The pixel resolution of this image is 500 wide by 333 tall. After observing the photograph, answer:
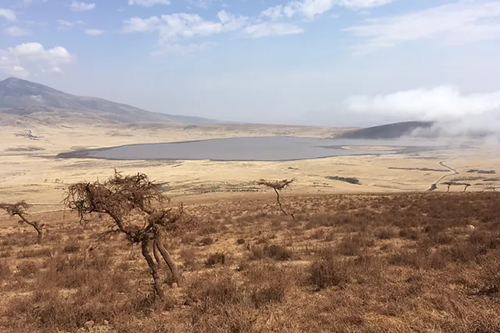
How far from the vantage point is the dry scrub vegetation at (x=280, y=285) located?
568 cm

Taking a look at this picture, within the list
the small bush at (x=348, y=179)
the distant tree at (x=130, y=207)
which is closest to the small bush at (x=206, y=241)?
the distant tree at (x=130, y=207)

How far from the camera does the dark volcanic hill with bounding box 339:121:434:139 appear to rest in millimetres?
166125

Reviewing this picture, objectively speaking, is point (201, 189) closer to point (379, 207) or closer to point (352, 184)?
point (352, 184)

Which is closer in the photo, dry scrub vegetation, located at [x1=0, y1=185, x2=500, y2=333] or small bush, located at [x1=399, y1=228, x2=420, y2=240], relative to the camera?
dry scrub vegetation, located at [x1=0, y1=185, x2=500, y2=333]

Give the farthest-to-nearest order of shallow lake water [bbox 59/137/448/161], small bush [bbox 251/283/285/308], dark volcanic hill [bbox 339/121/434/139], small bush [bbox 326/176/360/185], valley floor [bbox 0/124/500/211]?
dark volcanic hill [bbox 339/121/434/139] → shallow lake water [bbox 59/137/448/161] → small bush [bbox 326/176/360/185] → valley floor [bbox 0/124/500/211] → small bush [bbox 251/283/285/308]

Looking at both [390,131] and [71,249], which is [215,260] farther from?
[390,131]

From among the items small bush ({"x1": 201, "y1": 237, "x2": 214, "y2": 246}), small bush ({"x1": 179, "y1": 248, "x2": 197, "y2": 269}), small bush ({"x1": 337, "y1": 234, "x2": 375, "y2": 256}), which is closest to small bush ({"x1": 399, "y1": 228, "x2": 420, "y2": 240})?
small bush ({"x1": 337, "y1": 234, "x2": 375, "y2": 256})

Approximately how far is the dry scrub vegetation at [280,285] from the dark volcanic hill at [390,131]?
521 feet

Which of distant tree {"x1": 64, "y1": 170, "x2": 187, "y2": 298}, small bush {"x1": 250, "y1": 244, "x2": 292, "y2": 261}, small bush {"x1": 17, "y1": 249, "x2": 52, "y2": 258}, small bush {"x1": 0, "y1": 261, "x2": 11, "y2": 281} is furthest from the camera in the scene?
small bush {"x1": 17, "y1": 249, "x2": 52, "y2": 258}

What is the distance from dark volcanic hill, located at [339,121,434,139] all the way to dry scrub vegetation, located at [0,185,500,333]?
159 metres

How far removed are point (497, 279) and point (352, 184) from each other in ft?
155

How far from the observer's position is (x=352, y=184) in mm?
52812

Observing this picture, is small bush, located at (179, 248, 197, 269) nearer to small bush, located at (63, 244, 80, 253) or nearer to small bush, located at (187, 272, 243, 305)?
small bush, located at (187, 272, 243, 305)

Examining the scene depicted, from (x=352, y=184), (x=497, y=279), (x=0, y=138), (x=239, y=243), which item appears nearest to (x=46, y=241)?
(x=239, y=243)
